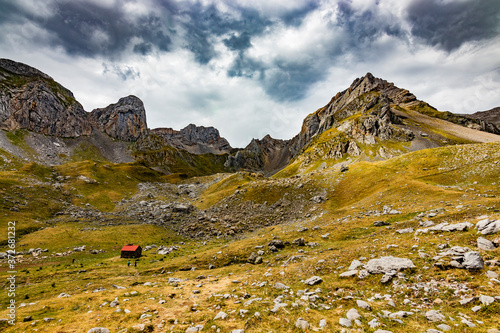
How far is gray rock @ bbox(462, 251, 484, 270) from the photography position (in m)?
13.7

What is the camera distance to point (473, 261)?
14.0 metres

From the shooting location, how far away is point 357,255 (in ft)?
72.7

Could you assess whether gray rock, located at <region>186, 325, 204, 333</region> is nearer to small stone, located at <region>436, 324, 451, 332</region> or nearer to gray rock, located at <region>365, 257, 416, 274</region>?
small stone, located at <region>436, 324, 451, 332</region>

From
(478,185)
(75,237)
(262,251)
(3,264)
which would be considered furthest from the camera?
(75,237)

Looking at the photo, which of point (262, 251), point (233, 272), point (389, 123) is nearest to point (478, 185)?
point (262, 251)

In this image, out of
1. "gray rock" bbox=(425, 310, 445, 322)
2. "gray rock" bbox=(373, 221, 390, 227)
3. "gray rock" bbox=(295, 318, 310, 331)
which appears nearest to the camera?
"gray rock" bbox=(425, 310, 445, 322)

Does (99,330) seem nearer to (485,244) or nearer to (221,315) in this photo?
(221,315)

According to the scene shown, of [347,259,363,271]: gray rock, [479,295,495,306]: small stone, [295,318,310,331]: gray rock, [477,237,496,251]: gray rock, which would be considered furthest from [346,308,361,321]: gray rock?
[477,237,496,251]: gray rock

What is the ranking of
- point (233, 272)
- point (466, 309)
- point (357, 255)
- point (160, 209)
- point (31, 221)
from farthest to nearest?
point (160, 209) → point (31, 221) → point (233, 272) → point (357, 255) → point (466, 309)

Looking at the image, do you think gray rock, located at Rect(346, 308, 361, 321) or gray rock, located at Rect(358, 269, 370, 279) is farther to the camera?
gray rock, located at Rect(358, 269, 370, 279)

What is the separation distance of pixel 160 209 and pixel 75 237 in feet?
94.6

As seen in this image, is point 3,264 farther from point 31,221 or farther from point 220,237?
point 220,237

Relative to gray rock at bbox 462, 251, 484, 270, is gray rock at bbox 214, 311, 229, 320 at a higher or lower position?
lower

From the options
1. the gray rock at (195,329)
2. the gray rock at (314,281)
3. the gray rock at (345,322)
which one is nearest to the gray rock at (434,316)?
the gray rock at (345,322)
